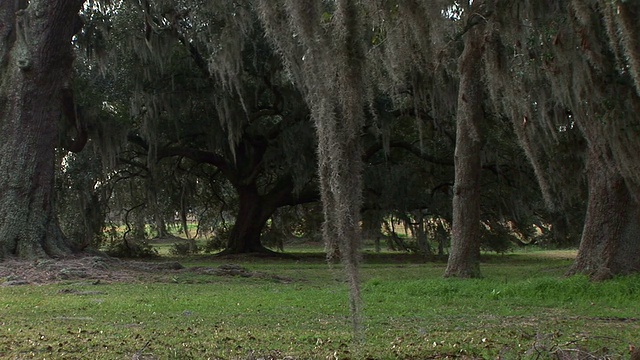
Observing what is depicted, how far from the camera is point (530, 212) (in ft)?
70.4

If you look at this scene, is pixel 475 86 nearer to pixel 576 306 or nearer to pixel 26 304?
pixel 576 306

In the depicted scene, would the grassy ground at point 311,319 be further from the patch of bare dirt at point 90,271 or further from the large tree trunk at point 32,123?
the large tree trunk at point 32,123

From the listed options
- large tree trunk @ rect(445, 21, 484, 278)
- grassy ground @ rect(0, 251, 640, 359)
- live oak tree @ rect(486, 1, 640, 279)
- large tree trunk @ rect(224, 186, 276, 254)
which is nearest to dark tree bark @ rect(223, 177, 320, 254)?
large tree trunk @ rect(224, 186, 276, 254)

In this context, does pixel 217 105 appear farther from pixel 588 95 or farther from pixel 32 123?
pixel 588 95

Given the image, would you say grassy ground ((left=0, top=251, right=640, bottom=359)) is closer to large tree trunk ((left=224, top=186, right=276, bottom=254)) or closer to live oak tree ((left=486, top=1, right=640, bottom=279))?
live oak tree ((left=486, top=1, right=640, bottom=279))

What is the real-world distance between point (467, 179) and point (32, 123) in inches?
339

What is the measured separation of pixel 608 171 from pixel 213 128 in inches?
488

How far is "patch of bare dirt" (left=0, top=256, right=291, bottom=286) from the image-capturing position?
12258mm

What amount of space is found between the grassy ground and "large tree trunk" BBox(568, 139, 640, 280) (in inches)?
26.7

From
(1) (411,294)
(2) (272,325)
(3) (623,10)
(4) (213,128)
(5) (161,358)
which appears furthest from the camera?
(4) (213,128)

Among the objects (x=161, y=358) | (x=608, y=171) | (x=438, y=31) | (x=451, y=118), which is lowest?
(x=161, y=358)

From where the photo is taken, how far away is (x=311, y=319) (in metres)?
8.04

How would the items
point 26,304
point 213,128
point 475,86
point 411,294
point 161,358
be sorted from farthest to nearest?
point 213,128 < point 475,86 < point 411,294 < point 26,304 < point 161,358

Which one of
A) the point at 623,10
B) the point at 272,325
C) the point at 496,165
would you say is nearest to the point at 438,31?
the point at 623,10
